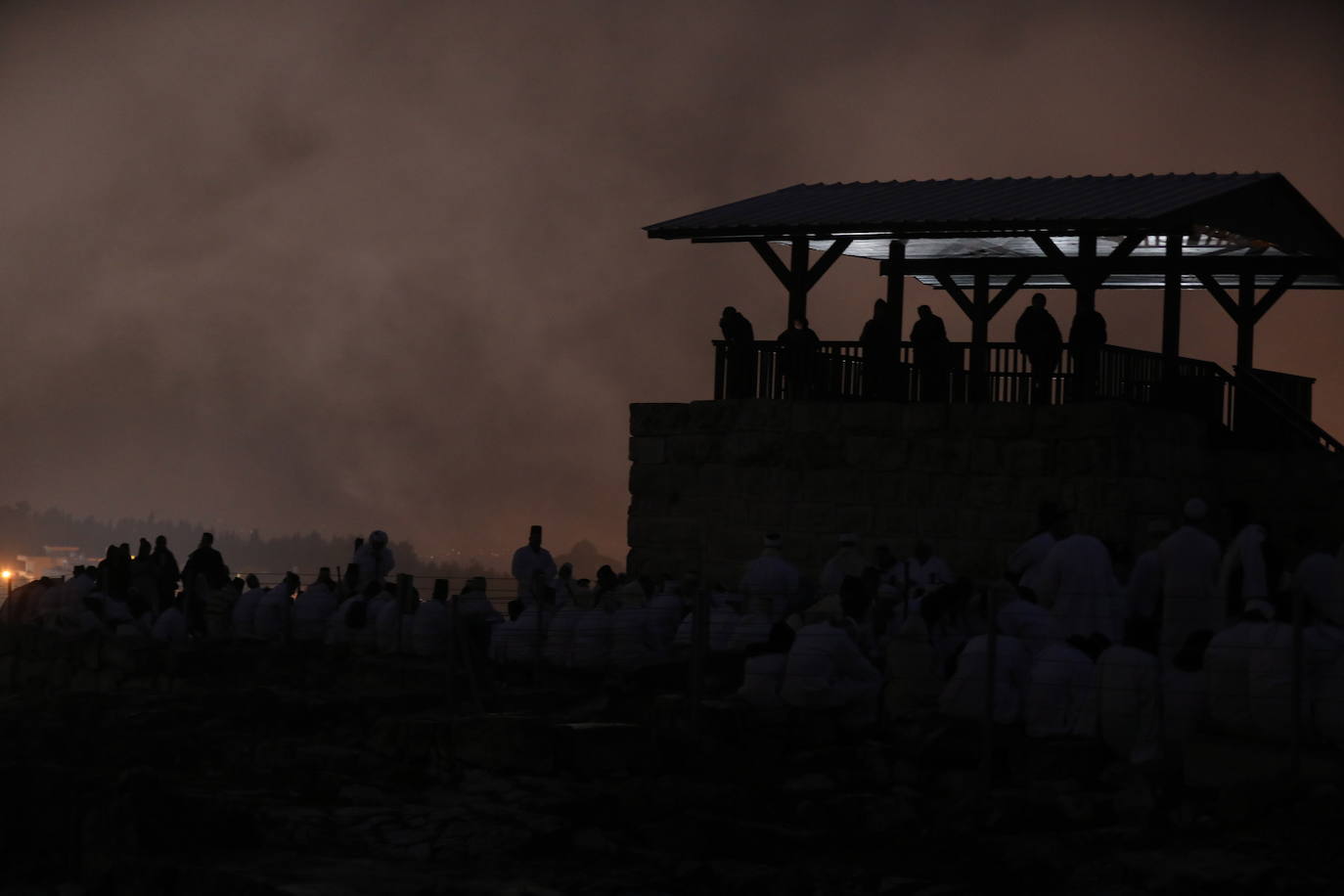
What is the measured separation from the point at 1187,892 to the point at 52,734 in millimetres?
12416

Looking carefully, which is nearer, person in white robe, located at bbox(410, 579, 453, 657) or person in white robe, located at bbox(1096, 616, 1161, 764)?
person in white robe, located at bbox(1096, 616, 1161, 764)

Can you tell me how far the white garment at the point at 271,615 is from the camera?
21.5 m

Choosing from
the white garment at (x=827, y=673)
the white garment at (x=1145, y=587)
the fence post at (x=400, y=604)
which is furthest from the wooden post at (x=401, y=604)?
the white garment at (x=1145, y=587)

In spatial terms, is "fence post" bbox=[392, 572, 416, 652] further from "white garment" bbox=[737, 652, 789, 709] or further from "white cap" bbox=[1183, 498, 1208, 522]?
"white cap" bbox=[1183, 498, 1208, 522]

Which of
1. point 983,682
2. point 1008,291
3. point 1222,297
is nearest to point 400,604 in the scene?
point 983,682

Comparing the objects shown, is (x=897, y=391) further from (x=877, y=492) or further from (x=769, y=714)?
(x=769, y=714)

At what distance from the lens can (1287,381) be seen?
23531 millimetres

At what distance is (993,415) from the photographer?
20766 mm

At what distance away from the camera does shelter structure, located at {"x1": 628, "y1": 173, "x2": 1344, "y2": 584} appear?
20.4m

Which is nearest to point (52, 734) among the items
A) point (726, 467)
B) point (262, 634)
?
point (262, 634)

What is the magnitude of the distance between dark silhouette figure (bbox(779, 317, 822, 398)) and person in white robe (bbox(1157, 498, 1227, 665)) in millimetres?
8790

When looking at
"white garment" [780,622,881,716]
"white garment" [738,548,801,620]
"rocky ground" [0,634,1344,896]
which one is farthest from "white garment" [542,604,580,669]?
"white garment" [780,622,881,716]

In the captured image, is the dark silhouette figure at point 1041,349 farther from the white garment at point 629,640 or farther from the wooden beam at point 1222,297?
the white garment at point 629,640

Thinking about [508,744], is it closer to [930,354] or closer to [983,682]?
[983,682]
